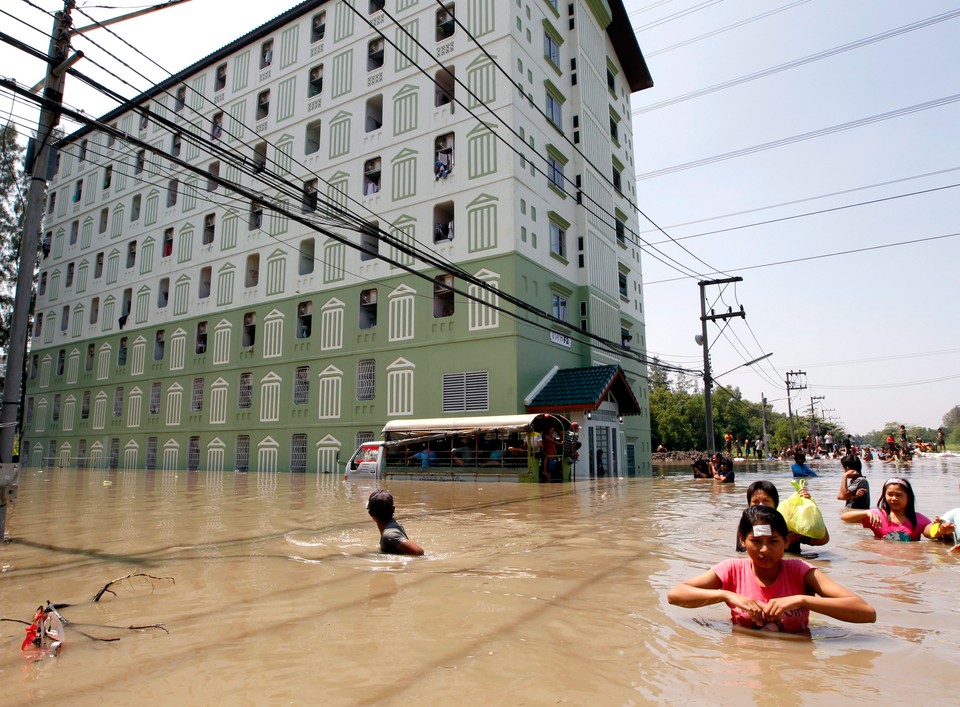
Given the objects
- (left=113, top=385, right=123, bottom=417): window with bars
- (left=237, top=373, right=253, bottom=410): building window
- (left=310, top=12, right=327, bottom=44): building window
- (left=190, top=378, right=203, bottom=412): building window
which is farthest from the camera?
(left=113, top=385, right=123, bottom=417): window with bars

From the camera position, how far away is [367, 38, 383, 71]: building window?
32.1 m

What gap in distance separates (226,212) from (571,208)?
65.8ft

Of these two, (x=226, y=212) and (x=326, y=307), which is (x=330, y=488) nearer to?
(x=326, y=307)

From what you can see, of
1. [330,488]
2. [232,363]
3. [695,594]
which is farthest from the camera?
[232,363]

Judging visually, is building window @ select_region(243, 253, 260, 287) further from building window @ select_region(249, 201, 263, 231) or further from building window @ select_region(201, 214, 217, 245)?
building window @ select_region(201, 214, 217, 245)

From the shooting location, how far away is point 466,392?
86.1 feet

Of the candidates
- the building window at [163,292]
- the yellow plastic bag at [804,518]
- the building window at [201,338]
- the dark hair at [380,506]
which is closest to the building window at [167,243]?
the building window at [163,292]

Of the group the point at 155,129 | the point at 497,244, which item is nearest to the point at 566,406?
the point at 497,244

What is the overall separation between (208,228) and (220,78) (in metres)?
10.00

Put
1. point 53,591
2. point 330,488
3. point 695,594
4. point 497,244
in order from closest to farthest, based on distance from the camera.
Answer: point 695,594
point 53,591
point 330,488
point 497,244

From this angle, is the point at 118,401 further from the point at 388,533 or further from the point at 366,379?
the point at 388,533

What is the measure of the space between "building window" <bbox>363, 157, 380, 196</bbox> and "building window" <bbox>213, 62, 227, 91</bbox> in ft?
Answer: 48.3

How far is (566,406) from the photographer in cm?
2459

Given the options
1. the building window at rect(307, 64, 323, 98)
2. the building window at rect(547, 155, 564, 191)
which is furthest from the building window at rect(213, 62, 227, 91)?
the building window at rect(547, 155, 564, 191)
